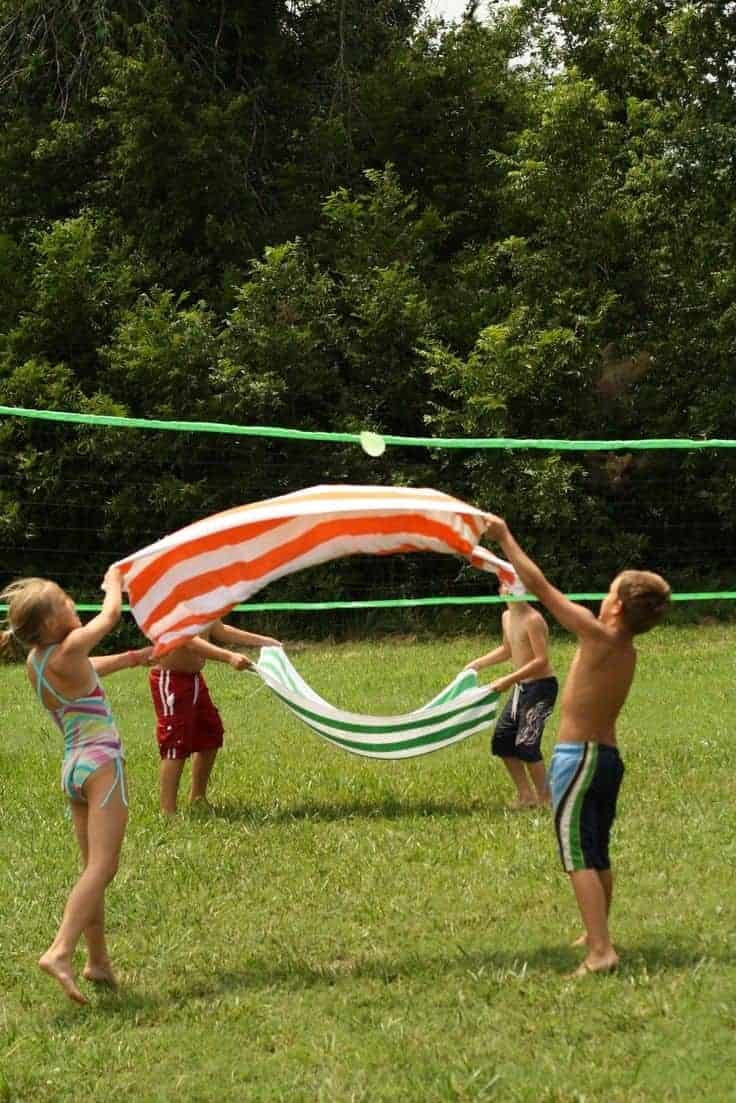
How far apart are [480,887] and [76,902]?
6.85 ft

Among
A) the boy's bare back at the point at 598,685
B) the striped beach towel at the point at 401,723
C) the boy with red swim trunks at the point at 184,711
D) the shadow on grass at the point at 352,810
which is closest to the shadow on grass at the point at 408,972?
the boy's bare back at the point at 598,685

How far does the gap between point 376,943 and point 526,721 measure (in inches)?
96.7

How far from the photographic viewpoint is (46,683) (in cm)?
556

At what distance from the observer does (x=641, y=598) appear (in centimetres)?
543

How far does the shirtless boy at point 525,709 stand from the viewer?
817 cm

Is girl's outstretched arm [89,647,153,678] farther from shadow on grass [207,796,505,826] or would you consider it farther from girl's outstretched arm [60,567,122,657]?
shadow on grass [207,796,505,826]

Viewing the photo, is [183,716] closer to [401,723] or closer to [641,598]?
[401,723]

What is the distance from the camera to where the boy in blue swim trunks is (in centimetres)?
543

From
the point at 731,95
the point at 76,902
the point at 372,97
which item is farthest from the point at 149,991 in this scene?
the point at 372,97

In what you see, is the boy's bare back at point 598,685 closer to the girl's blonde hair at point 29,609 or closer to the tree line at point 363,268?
the girl's blonde hair at point 29,609

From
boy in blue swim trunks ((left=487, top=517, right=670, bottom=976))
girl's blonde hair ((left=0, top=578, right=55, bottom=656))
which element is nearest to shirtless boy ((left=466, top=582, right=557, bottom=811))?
boy in blue swim trunks ((left=487, top=517, right=670, bottom=976))

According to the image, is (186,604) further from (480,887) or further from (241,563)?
(480,887)

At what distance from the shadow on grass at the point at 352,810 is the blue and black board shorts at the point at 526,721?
0.36 m

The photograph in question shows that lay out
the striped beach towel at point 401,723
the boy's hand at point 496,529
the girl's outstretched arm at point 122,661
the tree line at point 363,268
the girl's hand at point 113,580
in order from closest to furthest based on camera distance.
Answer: the boy's hand at point 496,529, the girl's hand at point 113,580, the girl's outstretched arm at point 122,661, the striped beach towel at point 401,723, the tree line at point 363,268
